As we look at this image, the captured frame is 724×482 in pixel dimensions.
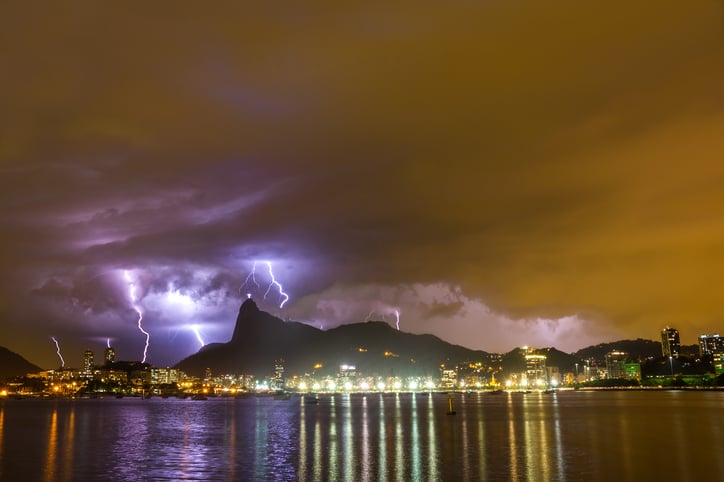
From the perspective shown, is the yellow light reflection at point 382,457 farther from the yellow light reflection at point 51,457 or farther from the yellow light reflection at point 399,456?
the yellow light reflection at point 51,457

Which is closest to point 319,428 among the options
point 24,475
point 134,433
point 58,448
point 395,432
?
point 395,432

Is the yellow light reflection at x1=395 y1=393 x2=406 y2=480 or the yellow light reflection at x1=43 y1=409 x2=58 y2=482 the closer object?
the yellow light reflection at x1=395 y1=393 x2=406 y2=480

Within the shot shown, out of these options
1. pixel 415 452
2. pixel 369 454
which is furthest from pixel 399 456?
pixel 415 452

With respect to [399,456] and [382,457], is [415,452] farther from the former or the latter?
[382,457]

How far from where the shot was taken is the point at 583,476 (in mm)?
39594

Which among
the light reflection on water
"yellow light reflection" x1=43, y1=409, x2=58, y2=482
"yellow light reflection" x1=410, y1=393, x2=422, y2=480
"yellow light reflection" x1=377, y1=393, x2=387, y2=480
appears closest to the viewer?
"yellow light reflection" x1=377, y1=393, x2=387, y2=480

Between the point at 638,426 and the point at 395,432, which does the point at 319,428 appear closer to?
the point at 395,432

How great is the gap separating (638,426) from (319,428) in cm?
4125

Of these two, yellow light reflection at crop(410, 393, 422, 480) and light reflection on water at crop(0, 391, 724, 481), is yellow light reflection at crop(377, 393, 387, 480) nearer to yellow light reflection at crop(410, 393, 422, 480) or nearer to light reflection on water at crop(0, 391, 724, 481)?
light reflection on water at crop(0, 391, 724, 481)

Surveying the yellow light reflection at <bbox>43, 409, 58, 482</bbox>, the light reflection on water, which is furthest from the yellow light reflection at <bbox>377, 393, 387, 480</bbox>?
the yellow light reflection at <bbox>43, 409, 58, 482</bbox>

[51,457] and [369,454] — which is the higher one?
[51,457]

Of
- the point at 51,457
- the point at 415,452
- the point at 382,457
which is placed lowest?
the point at 415,452

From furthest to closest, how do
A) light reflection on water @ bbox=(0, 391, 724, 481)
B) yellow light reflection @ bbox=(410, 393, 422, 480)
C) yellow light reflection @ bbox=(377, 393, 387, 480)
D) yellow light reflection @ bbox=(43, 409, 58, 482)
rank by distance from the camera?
1. yellow light reflection @ bbox=(43, 409, 58, 482)
2. light reflection on water @ bbox=(0, 391, 724, 481)
3. yellow light reflection @ bbox=(410, 393, 422, 480)
4. yellow light reflection @ bbox=(377, 393, 387, 480)

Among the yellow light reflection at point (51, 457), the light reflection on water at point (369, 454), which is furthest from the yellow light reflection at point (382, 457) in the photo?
the yellow light reflection at point (51, 457)
